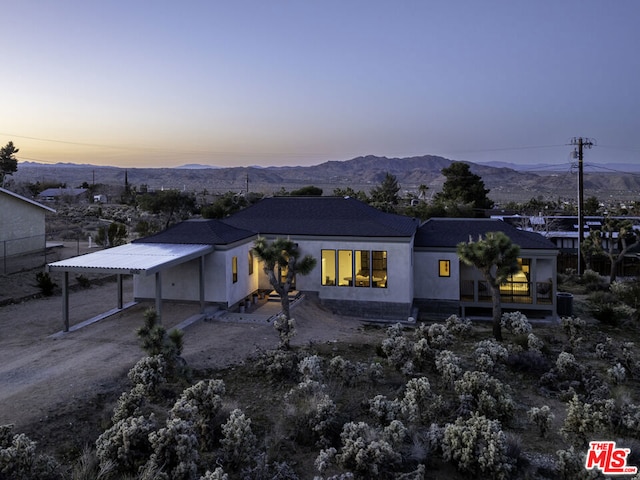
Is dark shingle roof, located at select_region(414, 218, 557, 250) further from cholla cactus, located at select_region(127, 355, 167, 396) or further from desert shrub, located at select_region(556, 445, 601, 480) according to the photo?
desert shrub, located at select_region(556, 445, 601, 480)

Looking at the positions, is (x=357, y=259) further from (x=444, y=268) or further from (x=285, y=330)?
(x=285, y=330)

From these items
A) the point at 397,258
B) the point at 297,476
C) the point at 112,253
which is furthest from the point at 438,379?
the point at 112,253

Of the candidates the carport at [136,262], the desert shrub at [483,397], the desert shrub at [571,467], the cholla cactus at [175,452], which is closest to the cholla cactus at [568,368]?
the desert shrub at [483,397]

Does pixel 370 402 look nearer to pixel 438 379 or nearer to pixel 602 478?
pixel 438 379

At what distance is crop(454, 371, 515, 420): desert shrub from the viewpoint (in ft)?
31.9

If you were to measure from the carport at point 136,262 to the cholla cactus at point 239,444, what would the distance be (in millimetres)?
6895

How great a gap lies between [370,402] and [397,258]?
1011cm

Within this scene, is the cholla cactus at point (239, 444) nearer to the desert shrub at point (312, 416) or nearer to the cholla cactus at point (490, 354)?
the desert shrub at point (312, 416)

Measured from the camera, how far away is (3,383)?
36.3ft

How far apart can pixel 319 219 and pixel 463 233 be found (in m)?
6.39

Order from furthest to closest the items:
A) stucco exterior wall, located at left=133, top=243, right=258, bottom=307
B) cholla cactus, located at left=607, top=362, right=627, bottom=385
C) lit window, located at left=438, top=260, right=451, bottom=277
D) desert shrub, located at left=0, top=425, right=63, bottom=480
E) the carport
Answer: lit window, located at left=438, top=260, right=451, bottom=277 < stucco exterior wall, located at left=133, top=243, right=258, bottom=307 < the carport < cholla cactus, located at left=607, top=362, right=627, bottom=385 < desert shrub, located at left=0, top=425, right=63, bottom=480

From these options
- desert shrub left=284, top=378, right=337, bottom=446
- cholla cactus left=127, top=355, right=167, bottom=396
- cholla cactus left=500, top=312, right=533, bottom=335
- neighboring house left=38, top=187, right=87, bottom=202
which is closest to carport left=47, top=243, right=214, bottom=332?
cholla cactus left=127, top=355, right=167, bottom=396

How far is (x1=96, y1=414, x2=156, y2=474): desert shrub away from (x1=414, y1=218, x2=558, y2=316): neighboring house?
1504 cm

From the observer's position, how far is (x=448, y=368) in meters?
11.5
